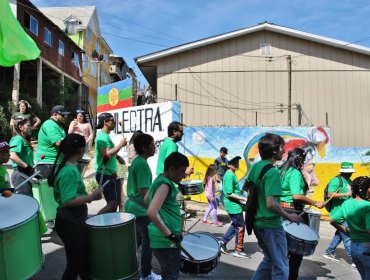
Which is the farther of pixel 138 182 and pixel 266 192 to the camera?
pixel 138 182

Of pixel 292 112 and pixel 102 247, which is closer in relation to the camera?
pixel 102 247

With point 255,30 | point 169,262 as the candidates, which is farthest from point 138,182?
point 255,30

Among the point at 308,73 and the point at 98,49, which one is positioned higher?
the point at 98,49

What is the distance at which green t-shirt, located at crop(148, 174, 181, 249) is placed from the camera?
311 centimetres

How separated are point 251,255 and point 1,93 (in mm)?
18552

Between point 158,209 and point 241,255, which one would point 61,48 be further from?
point 158,209

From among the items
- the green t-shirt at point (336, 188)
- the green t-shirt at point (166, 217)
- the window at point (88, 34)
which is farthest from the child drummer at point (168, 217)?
the window at point (88, 34)

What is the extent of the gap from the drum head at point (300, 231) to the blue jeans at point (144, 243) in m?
1.55

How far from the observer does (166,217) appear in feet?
10.4

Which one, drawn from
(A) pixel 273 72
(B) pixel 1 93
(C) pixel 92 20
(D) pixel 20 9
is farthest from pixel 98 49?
(A) pixel 273 72

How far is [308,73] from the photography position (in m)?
15.4

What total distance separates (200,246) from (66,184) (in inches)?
53.7

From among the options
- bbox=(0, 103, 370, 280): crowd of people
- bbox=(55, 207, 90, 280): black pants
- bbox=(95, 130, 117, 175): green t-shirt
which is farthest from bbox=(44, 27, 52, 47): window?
bbox=(55, 207, 90, 280): black pants

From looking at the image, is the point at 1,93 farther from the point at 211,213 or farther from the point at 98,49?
the point at 98,49
